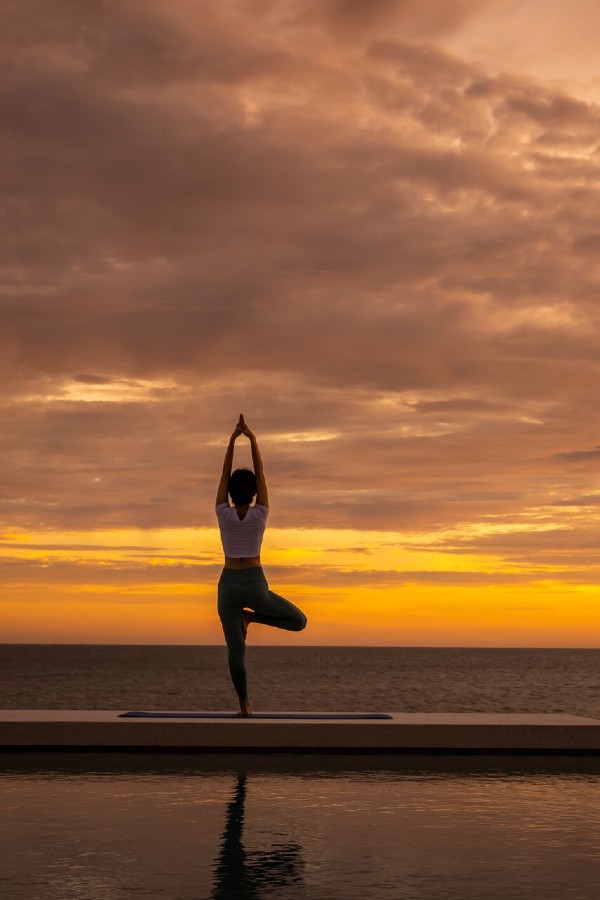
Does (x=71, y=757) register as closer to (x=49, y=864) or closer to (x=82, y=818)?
(x=82, y=818)

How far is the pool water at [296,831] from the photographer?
563 cm

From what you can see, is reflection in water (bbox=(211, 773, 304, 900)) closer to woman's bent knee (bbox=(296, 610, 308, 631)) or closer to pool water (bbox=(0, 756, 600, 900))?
pool water (bbox=(0, 756, 600, 900))

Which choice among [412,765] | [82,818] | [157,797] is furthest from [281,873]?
[412,765]

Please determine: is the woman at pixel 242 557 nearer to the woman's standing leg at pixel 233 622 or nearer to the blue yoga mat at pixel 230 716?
the woman's standing leg at pixel 233 622

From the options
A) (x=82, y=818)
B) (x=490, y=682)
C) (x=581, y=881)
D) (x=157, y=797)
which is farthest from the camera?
(x=490, y=682)

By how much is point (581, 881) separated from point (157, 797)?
3.71 meters

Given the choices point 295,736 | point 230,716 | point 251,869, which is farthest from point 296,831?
point 230,716

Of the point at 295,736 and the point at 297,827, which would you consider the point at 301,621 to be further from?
the point at 297,827

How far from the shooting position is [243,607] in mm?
11578

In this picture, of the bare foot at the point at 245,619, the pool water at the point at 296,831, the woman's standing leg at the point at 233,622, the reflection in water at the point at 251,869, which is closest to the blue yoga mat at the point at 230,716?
the woman's standing leg at the point at 233,622

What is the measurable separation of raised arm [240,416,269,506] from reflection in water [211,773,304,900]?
4.65 m

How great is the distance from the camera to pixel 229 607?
11.6 metres

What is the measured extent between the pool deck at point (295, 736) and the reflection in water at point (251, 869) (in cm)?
403

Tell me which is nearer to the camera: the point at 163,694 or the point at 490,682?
the point at 163,694
